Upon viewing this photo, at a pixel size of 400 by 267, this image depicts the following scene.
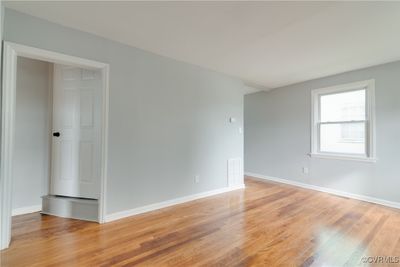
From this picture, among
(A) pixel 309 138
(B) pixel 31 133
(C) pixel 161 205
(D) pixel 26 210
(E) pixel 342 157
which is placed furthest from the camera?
(A) pixel 309 138

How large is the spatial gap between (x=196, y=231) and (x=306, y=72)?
11.6 feet

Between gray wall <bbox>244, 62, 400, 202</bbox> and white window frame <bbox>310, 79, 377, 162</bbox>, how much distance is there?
8 cm

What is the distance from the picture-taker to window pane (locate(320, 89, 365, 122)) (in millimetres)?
3715

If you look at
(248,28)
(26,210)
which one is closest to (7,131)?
(26,210)

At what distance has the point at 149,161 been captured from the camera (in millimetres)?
2994

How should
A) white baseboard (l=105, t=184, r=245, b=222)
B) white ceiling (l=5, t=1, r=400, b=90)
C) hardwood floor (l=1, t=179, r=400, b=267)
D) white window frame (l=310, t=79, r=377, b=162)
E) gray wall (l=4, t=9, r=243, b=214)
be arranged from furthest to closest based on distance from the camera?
1. white window frame (l=310, t=79, r=377, b=162)
2. white baseboard (l=105, t=184, r=245, b=222)
3. gray wall (l=4, t=9, r=243, b=214)
4. white ceiling (l=5, t=1, r=400, b=90)
5. hardwood floor (l=1, t=179, r=400, b=267)

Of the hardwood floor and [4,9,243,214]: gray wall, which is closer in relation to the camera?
the hardwood floor

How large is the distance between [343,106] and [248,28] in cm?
291

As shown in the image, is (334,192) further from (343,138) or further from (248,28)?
(248,28)

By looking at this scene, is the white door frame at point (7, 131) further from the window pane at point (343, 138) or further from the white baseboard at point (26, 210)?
the window pane at point (343, 138)

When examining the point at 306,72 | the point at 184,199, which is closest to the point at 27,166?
the point at 184,199

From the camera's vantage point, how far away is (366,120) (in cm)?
357

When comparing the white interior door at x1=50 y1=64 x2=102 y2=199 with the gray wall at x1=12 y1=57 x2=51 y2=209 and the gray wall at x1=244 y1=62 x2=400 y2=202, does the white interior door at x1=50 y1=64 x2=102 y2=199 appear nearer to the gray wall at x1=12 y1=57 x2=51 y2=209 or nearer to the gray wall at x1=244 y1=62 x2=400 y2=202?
the gray wall at x1=12 y1=57 x2=51 y2=209

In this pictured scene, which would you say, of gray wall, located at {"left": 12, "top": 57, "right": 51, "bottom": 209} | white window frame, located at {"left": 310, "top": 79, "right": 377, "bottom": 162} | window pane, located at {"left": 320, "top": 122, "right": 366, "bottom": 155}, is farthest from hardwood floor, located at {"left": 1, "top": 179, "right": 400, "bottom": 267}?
window pane, located at {"left": 320, "top": 122, "right": 366, "bottom": 155}
